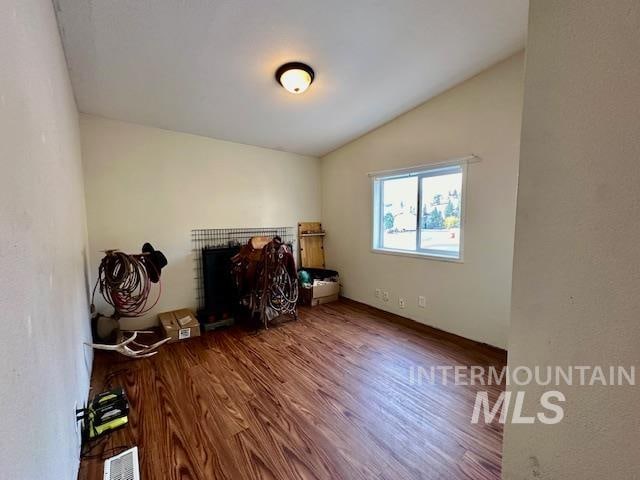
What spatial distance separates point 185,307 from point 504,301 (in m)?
3.67

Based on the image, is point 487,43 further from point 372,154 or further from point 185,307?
point 185,307

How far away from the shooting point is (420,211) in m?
3.39

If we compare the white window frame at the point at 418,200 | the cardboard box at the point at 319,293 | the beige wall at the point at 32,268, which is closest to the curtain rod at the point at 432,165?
the white window frame at the point at 418,200

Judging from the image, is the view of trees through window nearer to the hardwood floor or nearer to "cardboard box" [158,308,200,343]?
the hardwood floor

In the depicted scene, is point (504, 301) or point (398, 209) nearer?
point (504, 301)

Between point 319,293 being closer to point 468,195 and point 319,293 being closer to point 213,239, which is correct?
point 213,239

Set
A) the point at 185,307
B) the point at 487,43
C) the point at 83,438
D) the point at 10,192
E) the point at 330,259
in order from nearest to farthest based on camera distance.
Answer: the point at 10,192 < the point at 83,438 < the point at 487,43 < the point at 185,307 < the point at 330,259

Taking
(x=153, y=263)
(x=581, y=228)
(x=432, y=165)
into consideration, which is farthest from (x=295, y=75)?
(x=581, y=228)

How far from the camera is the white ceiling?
1.80 m

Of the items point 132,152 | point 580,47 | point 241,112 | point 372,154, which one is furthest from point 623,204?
point 132,152

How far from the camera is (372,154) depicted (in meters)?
3.83

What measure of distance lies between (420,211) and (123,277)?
3.30m

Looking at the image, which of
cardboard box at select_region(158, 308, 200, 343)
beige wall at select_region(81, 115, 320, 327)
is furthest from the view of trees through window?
cardboard box at select_region(158, 308, 200, 343)

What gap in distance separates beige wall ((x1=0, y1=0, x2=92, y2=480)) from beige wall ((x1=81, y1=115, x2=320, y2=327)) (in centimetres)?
169
